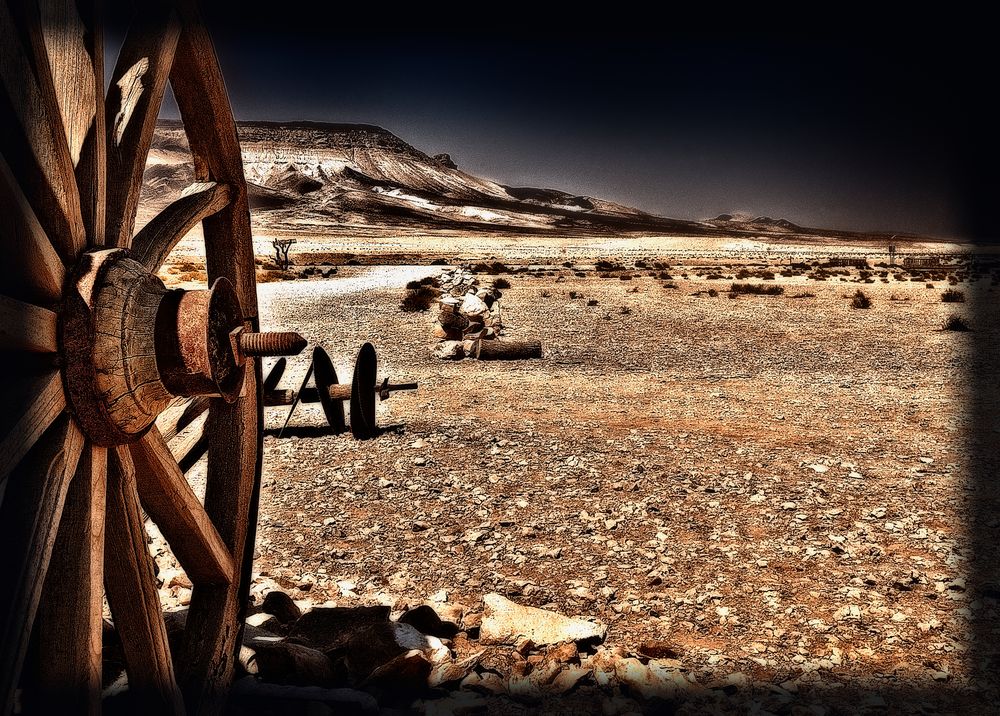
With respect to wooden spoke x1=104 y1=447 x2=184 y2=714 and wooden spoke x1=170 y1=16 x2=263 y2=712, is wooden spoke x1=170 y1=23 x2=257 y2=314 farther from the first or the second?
wooden spoke x1=104 y1=447 x2=184 y2=714

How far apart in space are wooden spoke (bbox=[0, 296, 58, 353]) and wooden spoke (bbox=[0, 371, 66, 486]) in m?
0.07

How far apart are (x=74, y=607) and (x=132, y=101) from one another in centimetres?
138

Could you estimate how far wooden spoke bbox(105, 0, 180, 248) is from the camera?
1.96 m

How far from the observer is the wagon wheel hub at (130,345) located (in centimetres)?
155

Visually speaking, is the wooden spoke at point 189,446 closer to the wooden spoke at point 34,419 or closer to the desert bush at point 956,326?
the wooden spoke at point 34,419

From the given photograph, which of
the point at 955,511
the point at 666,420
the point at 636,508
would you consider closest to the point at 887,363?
the point at 666,420

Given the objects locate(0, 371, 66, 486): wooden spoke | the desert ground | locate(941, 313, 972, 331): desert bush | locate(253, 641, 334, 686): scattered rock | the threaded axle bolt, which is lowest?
the desert ground

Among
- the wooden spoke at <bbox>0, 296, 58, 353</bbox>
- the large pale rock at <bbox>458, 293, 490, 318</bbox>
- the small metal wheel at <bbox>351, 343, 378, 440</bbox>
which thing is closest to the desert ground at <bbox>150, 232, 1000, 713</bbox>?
the small metal wheel at <bbox>351, 343, 378, 440</bbox>

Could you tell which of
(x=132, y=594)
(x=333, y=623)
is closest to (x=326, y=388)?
(x=333, y=623)

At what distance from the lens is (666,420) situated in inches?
324

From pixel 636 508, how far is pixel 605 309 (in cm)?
1472

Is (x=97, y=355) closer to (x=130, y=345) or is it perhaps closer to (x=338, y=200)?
(x=130, y=345)

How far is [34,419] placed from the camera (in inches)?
55.9

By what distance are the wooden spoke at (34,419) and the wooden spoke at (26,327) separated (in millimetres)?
75
